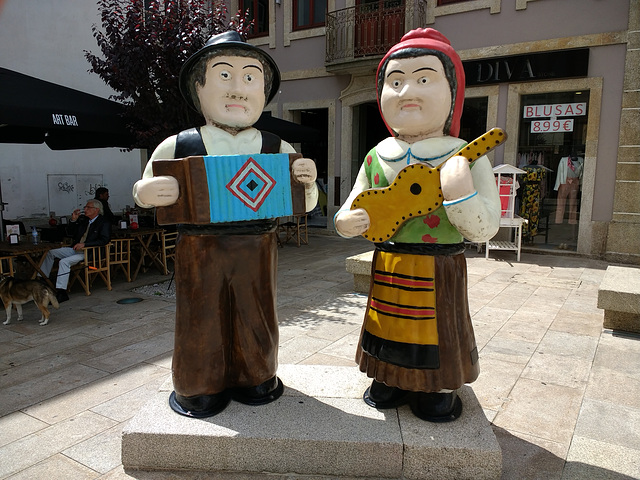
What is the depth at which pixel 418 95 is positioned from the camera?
2.24 m

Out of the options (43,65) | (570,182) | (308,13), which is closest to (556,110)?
(570,182)

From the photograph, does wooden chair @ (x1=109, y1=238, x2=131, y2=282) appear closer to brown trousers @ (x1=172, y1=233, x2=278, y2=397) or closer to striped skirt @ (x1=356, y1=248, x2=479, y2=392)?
brown trousers @ (x1=172, y1=233, x2=278, y2=397)

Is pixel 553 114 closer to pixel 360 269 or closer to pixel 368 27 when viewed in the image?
pixel 368 27

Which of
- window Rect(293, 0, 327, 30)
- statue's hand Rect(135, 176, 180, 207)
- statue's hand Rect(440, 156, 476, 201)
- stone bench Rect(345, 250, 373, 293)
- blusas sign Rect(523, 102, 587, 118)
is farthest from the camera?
window Rect(293, 0, 327, 30)

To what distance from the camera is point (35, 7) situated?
32.6 feet

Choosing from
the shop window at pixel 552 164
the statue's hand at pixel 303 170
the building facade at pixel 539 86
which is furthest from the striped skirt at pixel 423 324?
the shop window at pixel 552 164

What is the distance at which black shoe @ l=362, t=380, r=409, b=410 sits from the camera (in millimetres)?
2520

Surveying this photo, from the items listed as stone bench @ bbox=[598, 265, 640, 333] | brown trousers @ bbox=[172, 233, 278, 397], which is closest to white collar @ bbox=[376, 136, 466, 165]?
brown trousers @ bbox=[172, 233, 278, 397]

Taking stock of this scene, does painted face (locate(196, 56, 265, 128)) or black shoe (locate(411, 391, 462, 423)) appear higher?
painted face (locate(196, 56, 265, 128))

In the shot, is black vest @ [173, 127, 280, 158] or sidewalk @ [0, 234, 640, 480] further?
sidewalk @ [0, 234, 640, 480]

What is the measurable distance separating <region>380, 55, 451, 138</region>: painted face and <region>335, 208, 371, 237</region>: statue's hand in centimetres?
46

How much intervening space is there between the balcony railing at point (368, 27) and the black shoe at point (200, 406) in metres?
8.82

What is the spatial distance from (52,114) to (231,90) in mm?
3533

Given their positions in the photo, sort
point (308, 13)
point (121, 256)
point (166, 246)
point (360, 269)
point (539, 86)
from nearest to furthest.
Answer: point (360, 269) < point (121, 256) < point (166, 246) < point (539, 86) < point (308, 13)
